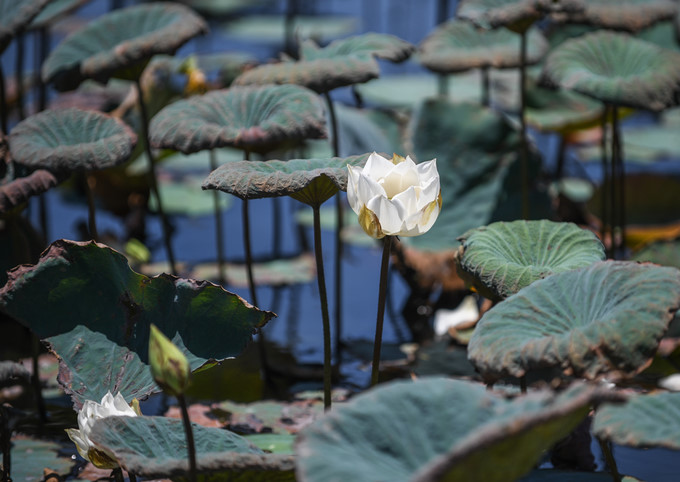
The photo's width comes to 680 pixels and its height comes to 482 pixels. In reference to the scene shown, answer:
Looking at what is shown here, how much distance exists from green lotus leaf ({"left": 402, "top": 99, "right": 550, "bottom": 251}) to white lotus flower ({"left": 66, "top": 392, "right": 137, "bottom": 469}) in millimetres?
1259

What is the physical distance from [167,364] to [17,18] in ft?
3.76

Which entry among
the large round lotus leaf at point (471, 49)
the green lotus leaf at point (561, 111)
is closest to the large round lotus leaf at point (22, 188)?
the large round lotus leaf at point (471, 49)

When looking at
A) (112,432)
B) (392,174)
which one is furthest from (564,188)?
(112,432)

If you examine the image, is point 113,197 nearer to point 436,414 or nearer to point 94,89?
point 94,89

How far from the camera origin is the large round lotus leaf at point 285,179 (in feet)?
3.47

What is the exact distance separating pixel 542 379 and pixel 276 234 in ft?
3.68

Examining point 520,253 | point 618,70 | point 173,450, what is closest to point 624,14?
point 618,70

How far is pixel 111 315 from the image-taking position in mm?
1214

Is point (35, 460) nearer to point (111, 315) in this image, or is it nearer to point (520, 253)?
point (111, 315)

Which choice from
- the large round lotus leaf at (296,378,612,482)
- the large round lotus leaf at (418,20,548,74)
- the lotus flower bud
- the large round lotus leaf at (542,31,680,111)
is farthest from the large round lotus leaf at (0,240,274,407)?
the large round lotus leaf at (418,20,548,74)

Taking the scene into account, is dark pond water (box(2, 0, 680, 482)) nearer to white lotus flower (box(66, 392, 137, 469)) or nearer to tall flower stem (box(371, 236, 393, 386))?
tall flower stem (box(371, 236, 393, 386))

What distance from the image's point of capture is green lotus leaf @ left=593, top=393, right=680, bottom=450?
784 mm

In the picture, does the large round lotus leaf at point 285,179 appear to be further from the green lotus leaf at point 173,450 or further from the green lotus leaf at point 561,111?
the green lotus leaf at point 561,111

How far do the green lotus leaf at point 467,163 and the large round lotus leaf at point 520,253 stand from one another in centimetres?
93
